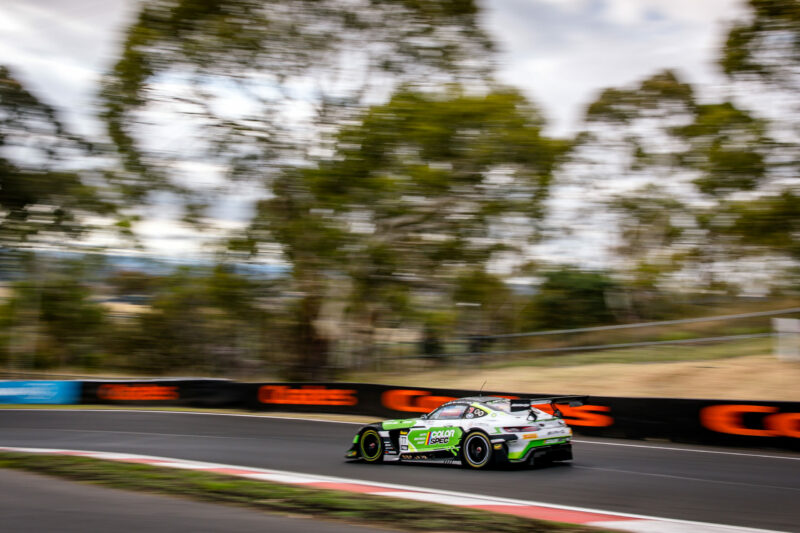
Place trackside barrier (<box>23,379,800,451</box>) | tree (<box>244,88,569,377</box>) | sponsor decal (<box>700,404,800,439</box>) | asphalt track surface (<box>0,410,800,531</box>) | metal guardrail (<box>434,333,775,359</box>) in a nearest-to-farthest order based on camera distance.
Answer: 1. asphalt track surface (<box>0,410,800,531</box>)
2. sponsor decal (<box>700,404,800,439</box>)
3. trackside barrier (<box>23,379,800,451</box>)
4. metal guardrail (<box>434,333,775,359</box>)
5. tree (<box>244,88,569,377</box>)

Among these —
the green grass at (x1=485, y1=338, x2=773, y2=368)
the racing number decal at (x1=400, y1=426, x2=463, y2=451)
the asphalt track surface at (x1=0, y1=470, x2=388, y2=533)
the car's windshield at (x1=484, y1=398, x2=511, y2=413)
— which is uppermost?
the green grass at (x1=485, y1=338, x2=773, y2=368)

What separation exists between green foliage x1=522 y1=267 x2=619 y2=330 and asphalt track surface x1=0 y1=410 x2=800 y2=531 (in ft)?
47.3

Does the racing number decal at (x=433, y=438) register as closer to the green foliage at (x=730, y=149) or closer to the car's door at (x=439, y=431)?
the car's door at (x=439, y=431)

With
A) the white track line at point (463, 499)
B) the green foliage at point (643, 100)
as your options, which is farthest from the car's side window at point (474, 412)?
the green foliage at point (643, 100)

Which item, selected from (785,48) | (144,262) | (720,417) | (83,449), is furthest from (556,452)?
(144,262)

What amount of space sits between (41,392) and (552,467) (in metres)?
18.3

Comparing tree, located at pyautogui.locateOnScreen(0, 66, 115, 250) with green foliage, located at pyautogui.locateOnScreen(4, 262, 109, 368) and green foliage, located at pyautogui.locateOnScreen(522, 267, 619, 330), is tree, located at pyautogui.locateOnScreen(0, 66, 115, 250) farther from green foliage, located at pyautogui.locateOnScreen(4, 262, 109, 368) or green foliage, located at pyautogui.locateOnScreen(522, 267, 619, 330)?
green foliage, located at pyautogui.locateOnScreen(522, 267, 619, 330)

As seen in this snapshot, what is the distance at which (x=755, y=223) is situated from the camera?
75.8ft

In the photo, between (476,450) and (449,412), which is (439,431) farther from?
(476,450)

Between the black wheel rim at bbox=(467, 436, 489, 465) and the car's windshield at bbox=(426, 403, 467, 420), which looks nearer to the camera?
the black wheel rim at bbox=(467, 436, 489, 465)

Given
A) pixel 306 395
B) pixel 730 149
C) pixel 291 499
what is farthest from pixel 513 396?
pixel 730 149

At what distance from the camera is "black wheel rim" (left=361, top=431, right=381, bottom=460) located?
10516 millimetres

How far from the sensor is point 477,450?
382 inches

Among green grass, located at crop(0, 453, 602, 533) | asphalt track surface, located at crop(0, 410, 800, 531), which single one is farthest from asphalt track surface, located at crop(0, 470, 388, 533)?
asphalt track surface, located at crop(0, 410, 800, 531)
